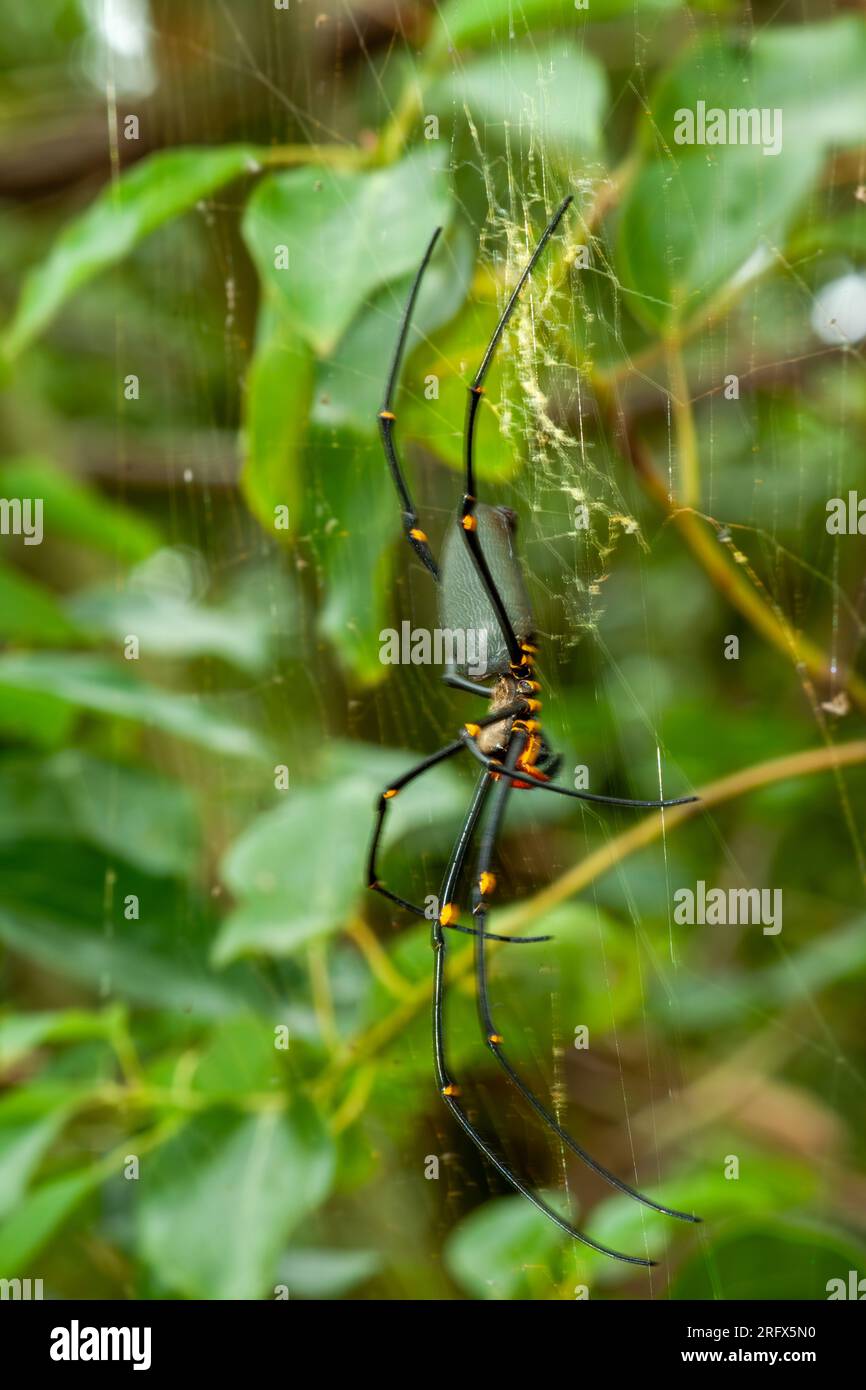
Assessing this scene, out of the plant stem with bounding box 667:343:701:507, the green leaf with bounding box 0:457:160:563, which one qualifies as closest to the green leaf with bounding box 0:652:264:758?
the green leaf with bounding box 0:457:160:563

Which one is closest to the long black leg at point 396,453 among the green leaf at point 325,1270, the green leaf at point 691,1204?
the green leaf at point 691,1204

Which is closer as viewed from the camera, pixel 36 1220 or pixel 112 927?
pixel 36 1220

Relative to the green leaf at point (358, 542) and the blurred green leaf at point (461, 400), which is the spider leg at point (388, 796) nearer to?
the green leaf at point (358, 542)

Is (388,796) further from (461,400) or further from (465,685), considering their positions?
(461,400)

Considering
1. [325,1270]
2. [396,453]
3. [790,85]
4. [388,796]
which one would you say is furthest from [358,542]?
[325,1270]

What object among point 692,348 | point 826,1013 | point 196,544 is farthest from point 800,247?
point 826,1013

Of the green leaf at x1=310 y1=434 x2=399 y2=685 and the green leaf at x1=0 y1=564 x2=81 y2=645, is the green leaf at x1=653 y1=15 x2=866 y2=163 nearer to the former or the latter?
the green leaf at x1=310 y1=434 x2=399 y2=685

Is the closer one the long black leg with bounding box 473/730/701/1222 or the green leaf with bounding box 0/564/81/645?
the long black leg with bounding box 473/730/701/1222
